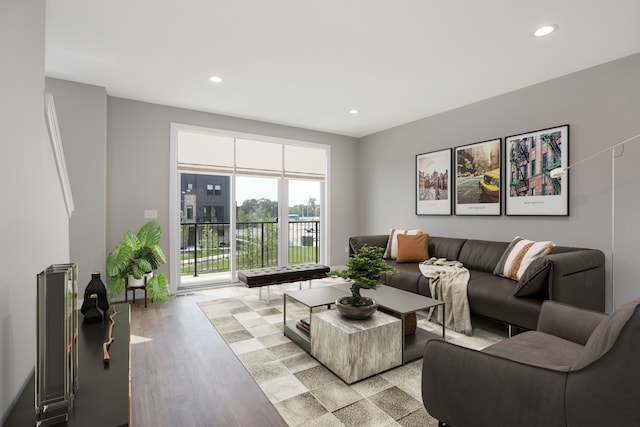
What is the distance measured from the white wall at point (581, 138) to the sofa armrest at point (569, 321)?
1.84 m

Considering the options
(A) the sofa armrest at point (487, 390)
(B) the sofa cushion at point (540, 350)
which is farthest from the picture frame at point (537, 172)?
(A) the sofa armrest at point (487, 390)

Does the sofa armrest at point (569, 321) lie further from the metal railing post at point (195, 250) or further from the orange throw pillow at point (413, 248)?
the metal railing post at point (195, 250)

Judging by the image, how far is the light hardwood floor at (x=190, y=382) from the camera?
5.91 ft

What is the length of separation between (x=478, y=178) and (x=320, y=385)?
11.2ft

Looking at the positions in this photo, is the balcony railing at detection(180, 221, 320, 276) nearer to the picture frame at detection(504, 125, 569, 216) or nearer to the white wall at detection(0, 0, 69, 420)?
the picture frame at detection(504, 125, 569, 216)

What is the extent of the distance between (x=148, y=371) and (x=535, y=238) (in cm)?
412

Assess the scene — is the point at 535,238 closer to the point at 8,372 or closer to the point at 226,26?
the point at 226,26

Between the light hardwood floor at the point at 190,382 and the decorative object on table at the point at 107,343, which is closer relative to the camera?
the decorative object on table at the point at 107,343

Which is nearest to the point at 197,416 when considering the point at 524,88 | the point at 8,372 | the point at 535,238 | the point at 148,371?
the point at 148,371

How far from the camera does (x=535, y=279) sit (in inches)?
99.7

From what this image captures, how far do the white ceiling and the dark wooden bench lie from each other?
2.28 m

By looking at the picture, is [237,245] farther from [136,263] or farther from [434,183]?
[434,183]

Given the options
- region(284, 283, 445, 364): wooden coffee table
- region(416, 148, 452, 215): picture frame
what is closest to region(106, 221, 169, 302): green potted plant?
region(284, 283, 445, 364): wooden coffee table

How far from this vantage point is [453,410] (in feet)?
4.33
